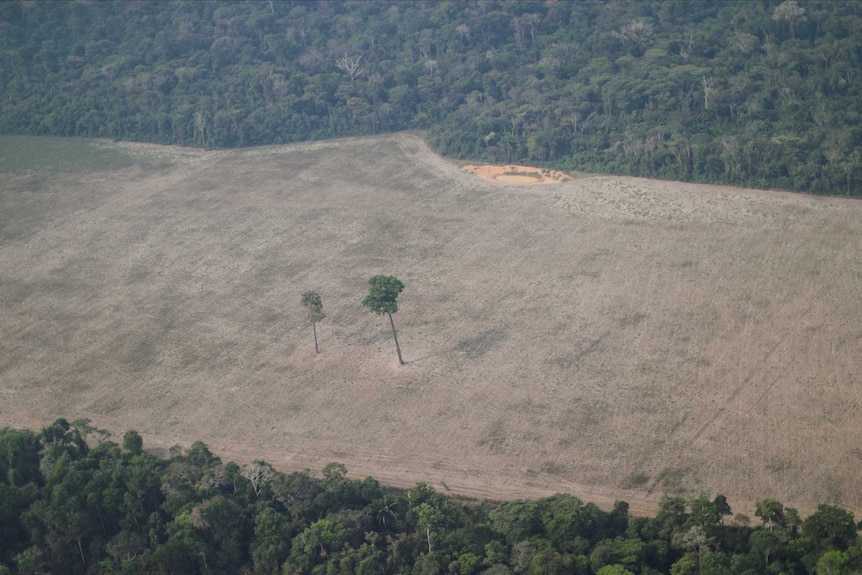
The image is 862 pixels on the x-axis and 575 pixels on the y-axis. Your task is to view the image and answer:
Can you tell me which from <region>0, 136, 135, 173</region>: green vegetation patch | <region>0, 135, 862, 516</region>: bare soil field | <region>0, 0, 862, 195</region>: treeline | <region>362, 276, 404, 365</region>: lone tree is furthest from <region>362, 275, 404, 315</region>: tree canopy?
<region>0, 136, 135, 173</region>: green vegetation patch

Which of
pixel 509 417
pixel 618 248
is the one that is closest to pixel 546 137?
pixel 618 248

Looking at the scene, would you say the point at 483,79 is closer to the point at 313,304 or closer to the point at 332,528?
the point at 313,304

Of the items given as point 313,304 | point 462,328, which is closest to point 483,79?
point 462,328

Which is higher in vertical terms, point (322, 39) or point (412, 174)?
point (322, 39)

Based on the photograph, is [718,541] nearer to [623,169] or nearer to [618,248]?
[618,248]

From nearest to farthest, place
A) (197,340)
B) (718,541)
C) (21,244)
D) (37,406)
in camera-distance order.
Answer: (718,541)
(37,406)
(197,340)
(21,244)

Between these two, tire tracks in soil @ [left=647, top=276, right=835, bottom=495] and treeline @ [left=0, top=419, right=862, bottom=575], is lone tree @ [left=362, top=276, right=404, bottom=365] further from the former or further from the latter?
tire tracks in soil @ [left=647, top=276, right=835, bottom=495]

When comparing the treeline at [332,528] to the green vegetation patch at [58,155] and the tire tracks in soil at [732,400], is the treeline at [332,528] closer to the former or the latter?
the tire tracks in soil at [732,400]

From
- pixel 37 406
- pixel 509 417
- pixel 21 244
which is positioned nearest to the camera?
pixel 509 417
